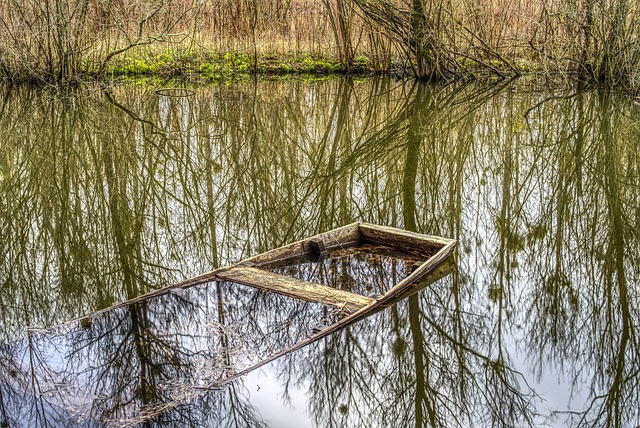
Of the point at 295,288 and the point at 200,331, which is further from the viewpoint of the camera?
the point at 295,288

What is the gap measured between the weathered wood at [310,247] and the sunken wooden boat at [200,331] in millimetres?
11

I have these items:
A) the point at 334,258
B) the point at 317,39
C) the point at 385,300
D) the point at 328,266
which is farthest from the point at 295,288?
the point at 317,39

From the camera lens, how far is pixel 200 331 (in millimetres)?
4367

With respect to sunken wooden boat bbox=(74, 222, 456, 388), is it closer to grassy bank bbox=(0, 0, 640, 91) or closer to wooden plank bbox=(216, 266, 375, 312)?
wooden plank bbox=(216, 266, 375, 312)

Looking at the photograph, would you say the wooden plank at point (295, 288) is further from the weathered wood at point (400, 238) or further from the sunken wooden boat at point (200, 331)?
the weathered wood at point (400, 238)

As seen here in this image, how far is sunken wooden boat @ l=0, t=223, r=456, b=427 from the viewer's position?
357 cm

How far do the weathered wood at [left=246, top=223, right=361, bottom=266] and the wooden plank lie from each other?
0.66ft

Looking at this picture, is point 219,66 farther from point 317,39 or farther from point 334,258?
point 334,258

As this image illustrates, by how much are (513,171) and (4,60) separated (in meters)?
11.2

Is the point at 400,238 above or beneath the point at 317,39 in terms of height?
beneath

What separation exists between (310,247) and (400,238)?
2.28 ft

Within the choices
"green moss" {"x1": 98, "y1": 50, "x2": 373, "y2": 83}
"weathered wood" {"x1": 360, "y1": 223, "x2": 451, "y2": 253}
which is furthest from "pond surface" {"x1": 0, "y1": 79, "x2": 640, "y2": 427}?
"green moss" {"x1": 98, "y1": 50, "x2": 373, "y2": 83}

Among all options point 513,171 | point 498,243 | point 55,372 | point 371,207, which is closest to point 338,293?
point 55,372

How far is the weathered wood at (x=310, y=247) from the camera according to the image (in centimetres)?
523
